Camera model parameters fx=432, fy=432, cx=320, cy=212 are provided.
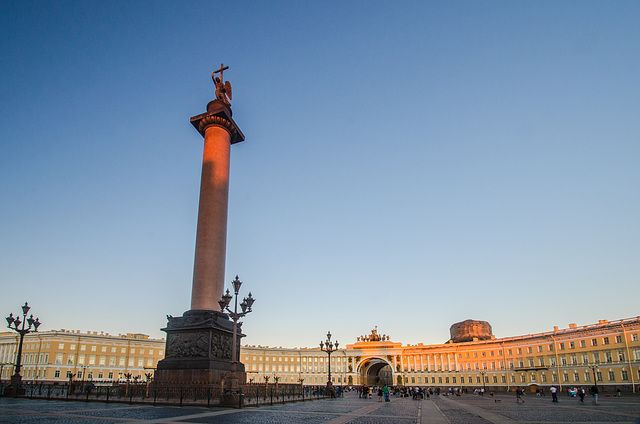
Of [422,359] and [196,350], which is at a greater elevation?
[196,350]

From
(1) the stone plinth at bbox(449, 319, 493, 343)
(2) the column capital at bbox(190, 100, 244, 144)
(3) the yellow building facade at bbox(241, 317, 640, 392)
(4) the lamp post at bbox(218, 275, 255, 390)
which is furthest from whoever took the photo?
(1) the stone plinth at bbox(449, 319, 493, 343)

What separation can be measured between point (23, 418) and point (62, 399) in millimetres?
12169

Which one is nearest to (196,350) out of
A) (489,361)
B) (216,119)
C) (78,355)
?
(216,119)

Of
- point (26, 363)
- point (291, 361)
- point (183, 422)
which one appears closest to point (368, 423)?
point (183, 422)

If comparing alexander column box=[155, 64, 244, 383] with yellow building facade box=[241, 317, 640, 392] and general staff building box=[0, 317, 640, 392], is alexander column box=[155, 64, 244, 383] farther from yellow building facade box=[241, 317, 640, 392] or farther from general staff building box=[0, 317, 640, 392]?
general staff building box=[0, 317, 640, 392]

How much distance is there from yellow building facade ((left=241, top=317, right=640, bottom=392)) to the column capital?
21516mm

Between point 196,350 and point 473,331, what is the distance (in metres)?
103

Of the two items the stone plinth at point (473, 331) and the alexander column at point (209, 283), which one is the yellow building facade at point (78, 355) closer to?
the alexander column at point (209, 283)

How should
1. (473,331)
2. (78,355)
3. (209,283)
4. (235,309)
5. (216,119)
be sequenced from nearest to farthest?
1. (235,309)
2. (209,283)
3. (216,119)
4. (78,355)
5. (473,331)

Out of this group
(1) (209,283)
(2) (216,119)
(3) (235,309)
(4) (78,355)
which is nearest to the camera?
(3) (235,309)

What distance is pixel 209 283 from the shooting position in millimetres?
27688

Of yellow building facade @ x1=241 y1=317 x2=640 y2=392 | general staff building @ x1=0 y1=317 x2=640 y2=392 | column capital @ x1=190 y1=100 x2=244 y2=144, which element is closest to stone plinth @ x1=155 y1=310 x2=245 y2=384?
yellow building facade @ x1=241 y1=317 x2=640 y2=392

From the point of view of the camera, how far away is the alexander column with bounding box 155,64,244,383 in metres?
25.0

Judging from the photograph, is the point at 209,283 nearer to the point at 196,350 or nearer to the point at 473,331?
the point at 196,350
